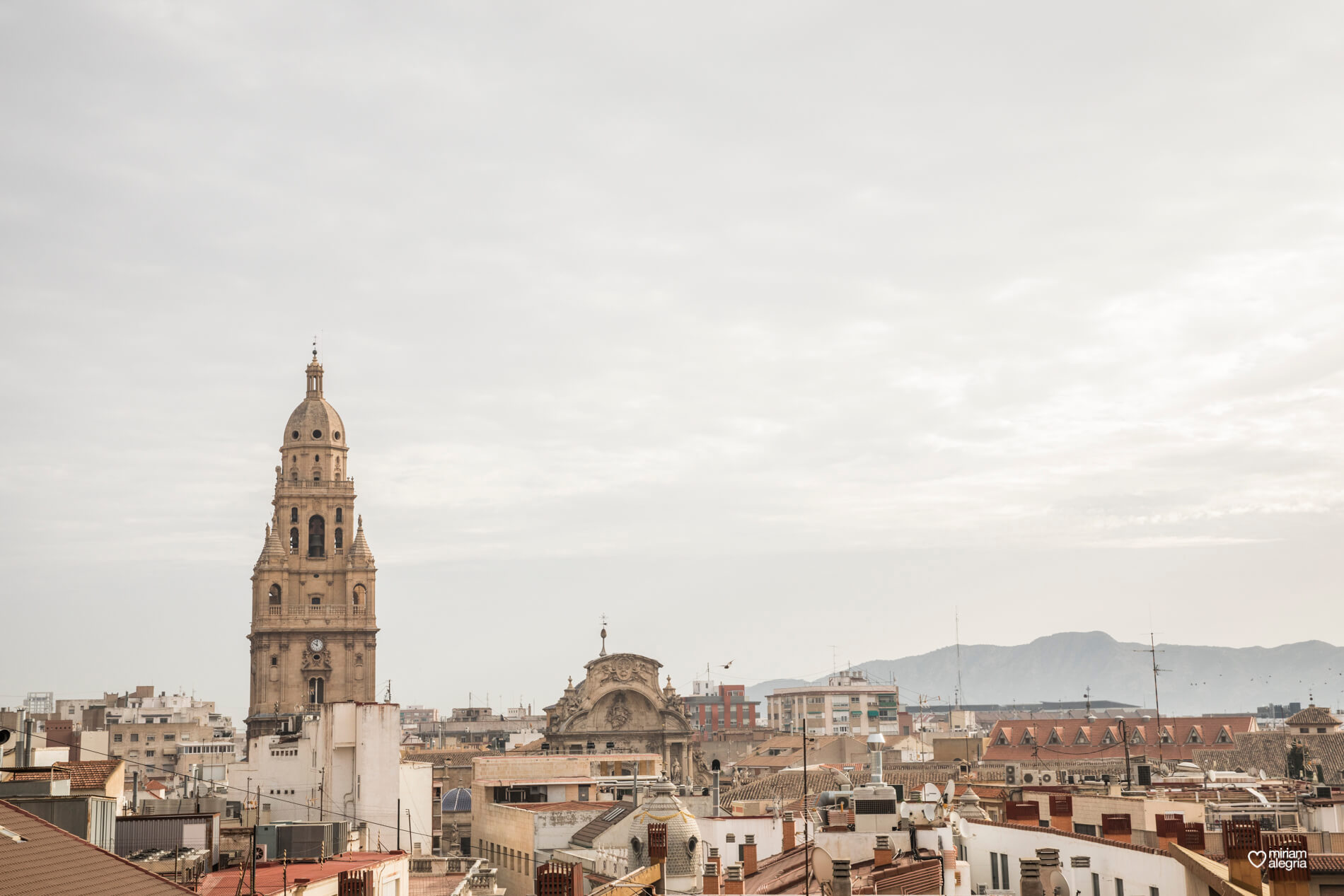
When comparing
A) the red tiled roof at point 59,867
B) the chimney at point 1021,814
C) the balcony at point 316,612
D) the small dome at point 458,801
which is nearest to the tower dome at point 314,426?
the balcony at point 316,612

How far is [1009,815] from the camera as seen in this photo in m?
40.7

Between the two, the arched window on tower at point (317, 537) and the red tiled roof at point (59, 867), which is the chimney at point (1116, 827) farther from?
the arched window on tower at point (317, 537)

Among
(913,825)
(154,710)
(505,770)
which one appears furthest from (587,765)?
(154,710)

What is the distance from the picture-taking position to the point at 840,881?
27.6 meters

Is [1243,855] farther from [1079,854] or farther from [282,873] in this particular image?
[282,873]

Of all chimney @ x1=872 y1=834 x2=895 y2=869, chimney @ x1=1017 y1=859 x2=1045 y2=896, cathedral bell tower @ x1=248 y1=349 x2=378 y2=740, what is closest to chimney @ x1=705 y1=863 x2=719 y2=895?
chimney @ x1=872 y1=834 x2=895 y2=869

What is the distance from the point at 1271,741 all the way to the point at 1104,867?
3512 inches

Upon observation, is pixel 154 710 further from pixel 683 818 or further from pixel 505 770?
pixel 683 818

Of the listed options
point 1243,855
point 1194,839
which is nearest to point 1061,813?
point 1194,839

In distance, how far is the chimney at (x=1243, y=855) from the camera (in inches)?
981

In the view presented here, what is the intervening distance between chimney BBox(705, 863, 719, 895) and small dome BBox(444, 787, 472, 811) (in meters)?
39.7

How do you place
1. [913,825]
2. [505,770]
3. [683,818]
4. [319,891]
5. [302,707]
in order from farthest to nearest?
[302,707]
[505,770]
[913,825]
[683,818]
[319,891]

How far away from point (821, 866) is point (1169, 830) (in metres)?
7.82

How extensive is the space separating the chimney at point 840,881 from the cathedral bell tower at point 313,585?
8822 centimetres
